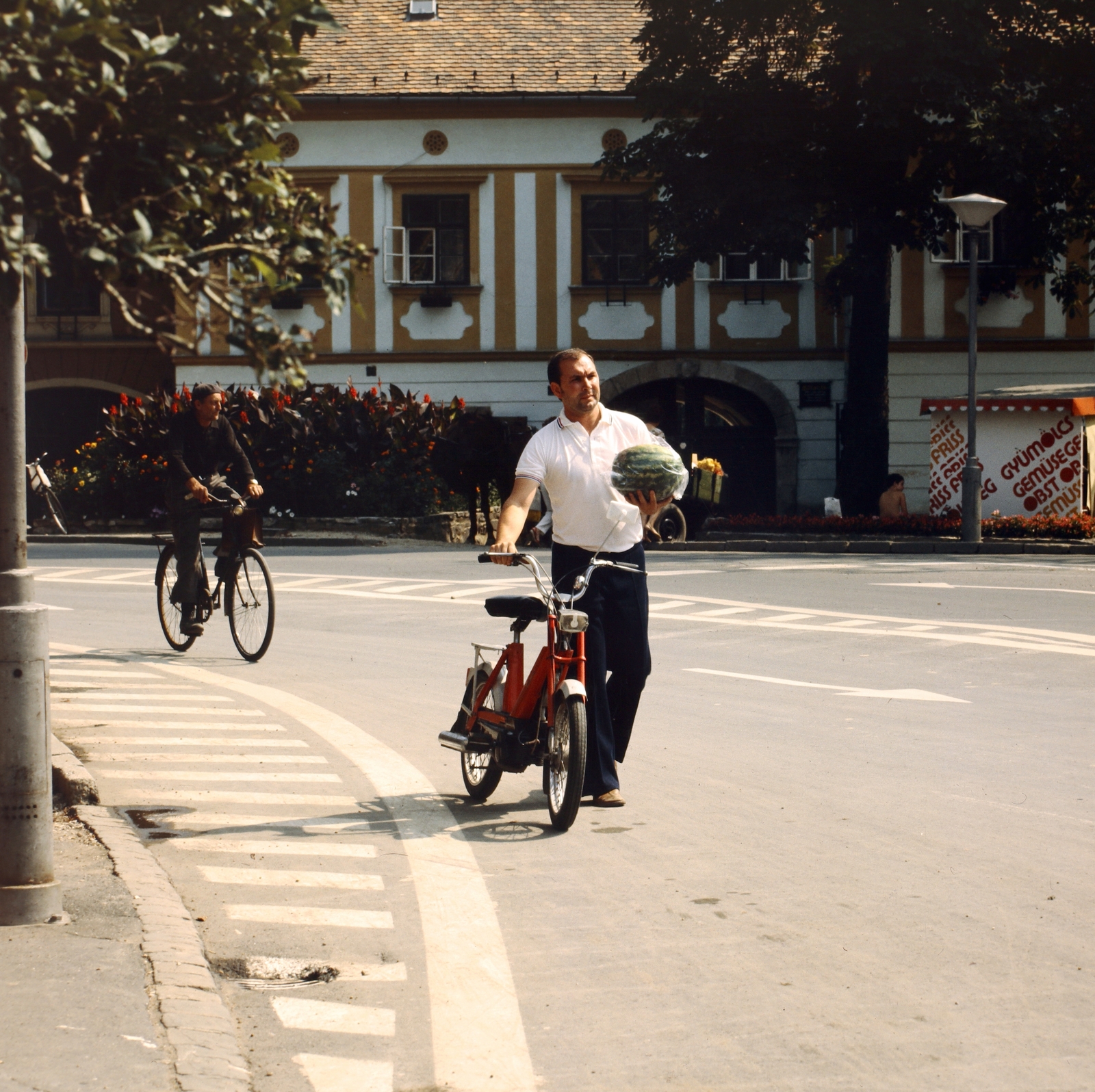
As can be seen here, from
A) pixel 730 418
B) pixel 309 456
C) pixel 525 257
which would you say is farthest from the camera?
pixel 730 418

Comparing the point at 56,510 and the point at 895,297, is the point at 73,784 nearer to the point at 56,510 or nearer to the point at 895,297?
the point at 56,510

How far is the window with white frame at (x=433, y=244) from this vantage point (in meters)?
33.6

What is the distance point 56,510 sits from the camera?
88.7ft

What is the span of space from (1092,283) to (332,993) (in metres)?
27.3

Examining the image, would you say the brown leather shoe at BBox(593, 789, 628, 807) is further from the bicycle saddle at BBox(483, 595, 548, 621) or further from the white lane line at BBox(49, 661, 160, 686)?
the white lane line at BBox(49, 661, 160, 686)

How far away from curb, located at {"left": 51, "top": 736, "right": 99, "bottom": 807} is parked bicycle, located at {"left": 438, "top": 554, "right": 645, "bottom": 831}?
1.45 meters

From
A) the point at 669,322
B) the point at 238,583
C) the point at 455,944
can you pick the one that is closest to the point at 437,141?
the point at 669,322

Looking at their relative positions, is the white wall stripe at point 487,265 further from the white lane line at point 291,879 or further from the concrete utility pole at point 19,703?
the concrete utility pole at point 19,703

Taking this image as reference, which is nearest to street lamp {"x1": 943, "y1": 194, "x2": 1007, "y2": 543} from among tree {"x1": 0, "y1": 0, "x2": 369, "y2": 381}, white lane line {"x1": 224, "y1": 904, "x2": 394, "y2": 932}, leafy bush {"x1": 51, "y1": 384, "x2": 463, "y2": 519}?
leafy bush {"x1": 51, "y1": 384, "x2": 463, "y2": 519}

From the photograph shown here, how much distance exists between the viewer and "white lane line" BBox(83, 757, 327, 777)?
7941 mm

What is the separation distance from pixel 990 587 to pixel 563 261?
18011mm

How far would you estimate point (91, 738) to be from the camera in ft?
28.0

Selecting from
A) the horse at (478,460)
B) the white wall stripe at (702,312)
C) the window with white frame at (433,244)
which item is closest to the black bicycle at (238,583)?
the horse at (478,460)

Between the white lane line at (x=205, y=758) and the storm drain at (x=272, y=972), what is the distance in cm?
303
